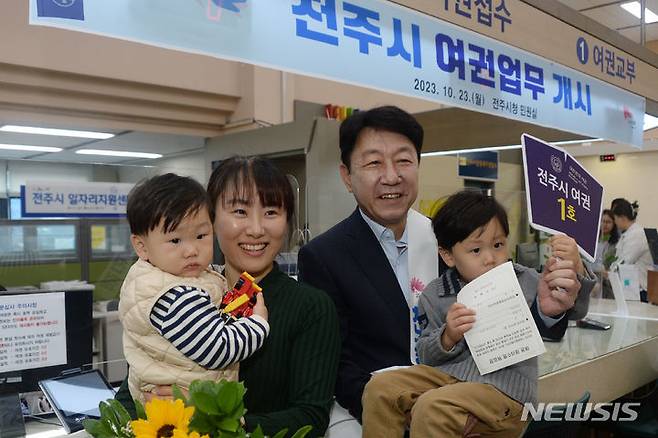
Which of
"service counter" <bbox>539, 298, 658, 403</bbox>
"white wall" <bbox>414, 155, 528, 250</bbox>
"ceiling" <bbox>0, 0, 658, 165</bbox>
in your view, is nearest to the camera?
"service counter" <bbox>539, 298, 658, 403</bbox>

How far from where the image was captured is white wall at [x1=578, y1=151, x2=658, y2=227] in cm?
1063

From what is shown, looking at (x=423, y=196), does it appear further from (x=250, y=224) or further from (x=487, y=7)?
(x=250, y=224)

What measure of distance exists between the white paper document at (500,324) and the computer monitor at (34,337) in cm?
116

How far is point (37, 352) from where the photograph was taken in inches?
64.4

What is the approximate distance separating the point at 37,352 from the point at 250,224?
0.87m

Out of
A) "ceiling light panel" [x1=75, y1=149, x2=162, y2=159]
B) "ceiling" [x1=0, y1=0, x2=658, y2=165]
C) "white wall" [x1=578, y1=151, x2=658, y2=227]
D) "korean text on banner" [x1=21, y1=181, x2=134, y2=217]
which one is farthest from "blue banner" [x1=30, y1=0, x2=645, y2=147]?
"white wall" [x1=578, y1=151, x2=658, y2=227]

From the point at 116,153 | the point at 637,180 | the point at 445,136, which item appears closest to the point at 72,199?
the point at 116,153

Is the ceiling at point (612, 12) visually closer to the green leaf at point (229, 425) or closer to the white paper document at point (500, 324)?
the white paper document at point (500, 324)

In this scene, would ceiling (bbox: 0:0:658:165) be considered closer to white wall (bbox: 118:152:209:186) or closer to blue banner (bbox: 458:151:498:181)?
white wall (bbox: 118:152:209:186)

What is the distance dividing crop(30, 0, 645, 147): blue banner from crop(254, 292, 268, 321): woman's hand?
0.58m

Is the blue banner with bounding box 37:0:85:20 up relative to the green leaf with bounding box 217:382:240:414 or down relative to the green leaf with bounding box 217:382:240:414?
up

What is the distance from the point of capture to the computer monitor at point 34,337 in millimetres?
1578

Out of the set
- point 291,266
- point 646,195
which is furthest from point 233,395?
point 646,195

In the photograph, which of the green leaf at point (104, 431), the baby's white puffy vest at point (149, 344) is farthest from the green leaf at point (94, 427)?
the baby's white puffy vest at point (149, 344)
